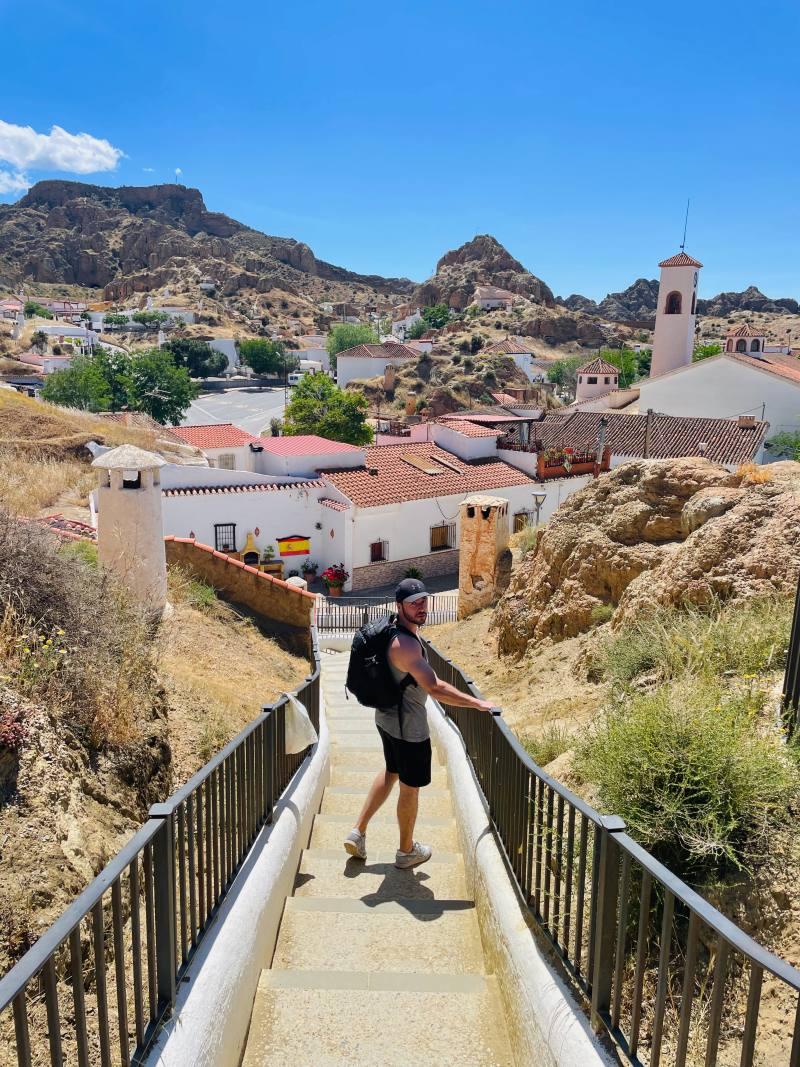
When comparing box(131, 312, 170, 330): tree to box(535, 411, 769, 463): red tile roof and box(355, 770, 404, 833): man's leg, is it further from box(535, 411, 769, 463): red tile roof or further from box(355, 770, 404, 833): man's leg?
box(355, 770, 404, 833): man's leg

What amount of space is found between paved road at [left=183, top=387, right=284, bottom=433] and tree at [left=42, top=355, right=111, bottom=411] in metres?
6.85

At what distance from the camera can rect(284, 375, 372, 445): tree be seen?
40219mm

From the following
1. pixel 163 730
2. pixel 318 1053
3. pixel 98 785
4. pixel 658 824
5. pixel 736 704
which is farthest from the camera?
pixel 163 730

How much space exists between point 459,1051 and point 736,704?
2137mm

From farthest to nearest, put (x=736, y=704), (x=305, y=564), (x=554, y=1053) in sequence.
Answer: (x=305, y=564)
(x=736, y=704)
(x=554, y=1053)

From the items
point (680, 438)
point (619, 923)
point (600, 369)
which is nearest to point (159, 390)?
point (600, 369)

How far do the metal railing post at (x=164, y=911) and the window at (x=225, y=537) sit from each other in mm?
21592

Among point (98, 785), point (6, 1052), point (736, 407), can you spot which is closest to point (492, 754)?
point (98, 785)

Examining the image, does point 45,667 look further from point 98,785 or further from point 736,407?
point 736,407

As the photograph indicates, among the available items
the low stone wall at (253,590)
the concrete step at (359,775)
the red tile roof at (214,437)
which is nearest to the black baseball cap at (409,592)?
the concrete step at (359,775)

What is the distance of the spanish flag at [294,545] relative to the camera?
25.1 meters

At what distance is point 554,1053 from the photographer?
261cm

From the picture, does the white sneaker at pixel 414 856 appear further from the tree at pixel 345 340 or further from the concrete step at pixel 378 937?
the tree at pixel 345 340

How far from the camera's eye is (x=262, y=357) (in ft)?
255
